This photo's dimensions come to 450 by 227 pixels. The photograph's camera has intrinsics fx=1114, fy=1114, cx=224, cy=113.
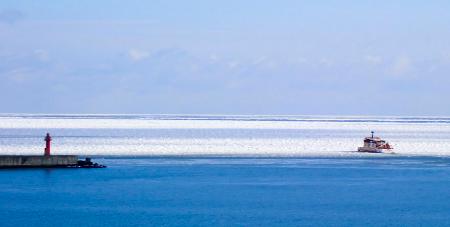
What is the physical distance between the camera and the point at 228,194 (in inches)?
1849

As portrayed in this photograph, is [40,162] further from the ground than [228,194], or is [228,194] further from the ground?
[40,162]

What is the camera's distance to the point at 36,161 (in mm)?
57281

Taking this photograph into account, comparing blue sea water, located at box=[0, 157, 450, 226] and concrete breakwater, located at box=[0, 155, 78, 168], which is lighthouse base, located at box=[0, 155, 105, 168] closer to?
concrete breakwater, located at box=[0, 155, 78, 168]

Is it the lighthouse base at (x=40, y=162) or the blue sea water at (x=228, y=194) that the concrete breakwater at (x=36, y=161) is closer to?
the lighthouse base at (x=40, y=162)

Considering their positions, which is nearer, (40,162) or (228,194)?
(228,194)

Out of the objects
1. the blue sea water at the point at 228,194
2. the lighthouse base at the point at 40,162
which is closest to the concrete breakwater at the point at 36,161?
the lighthouse base at the point at 40,162

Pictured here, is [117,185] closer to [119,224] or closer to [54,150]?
[119,224]

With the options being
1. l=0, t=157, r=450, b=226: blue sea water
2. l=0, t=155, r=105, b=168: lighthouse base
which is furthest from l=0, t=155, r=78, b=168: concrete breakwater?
l=0, t=157, r=450, b=226: blue sea water

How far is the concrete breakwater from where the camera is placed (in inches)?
2233

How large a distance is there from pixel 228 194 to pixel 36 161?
14.3 metres

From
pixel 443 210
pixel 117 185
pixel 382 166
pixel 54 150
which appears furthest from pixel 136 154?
pixel 443 210

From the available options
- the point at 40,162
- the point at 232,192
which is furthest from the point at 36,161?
the point at 232,192

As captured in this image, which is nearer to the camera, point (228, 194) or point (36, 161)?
point (228, 194)

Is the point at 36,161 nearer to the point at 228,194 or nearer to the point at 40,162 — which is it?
the point at 40,162
